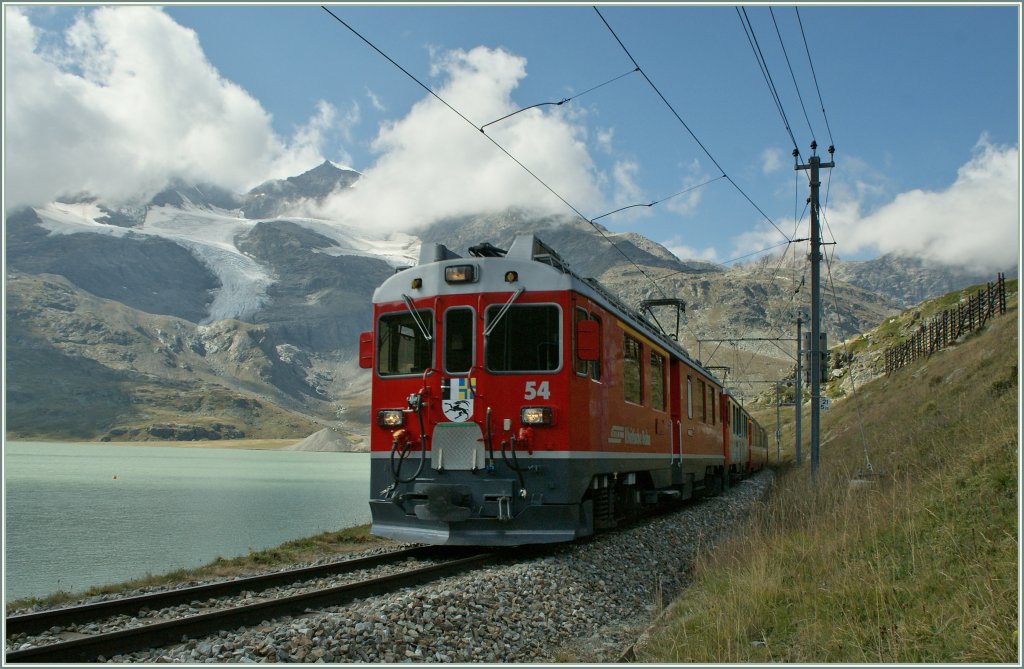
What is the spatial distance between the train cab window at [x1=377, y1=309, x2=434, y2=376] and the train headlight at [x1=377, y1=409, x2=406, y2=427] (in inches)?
22.4

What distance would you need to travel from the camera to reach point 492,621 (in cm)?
761

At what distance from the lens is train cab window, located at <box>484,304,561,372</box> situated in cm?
1046

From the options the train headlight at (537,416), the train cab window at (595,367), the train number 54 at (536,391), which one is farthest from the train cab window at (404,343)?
the train cab window at (595,367)

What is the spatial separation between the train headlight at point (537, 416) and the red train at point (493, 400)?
0.02 m

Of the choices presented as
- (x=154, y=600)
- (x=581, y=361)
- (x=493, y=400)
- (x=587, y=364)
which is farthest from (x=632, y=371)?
(x=154, y=600)

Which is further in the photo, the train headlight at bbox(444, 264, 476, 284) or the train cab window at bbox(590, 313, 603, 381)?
the train cab window at bbox(590, 313, 603, 381)

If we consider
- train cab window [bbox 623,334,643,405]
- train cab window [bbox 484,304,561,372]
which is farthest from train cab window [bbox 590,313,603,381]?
train cab window [bbox 623,334,643,405]

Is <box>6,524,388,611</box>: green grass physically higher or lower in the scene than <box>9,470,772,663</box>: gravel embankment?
lower

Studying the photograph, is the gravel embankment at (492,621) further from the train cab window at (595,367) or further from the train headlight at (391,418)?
the train headlight at (391,418)

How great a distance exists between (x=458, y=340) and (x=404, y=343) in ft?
2.87

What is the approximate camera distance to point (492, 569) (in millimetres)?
9258

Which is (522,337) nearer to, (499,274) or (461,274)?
(499,274)

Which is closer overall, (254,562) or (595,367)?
(595,367)

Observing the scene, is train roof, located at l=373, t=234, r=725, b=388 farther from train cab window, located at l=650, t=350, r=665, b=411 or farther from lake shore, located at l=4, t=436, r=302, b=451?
lake shore, located at l=4, t=436, r=302, b=451
